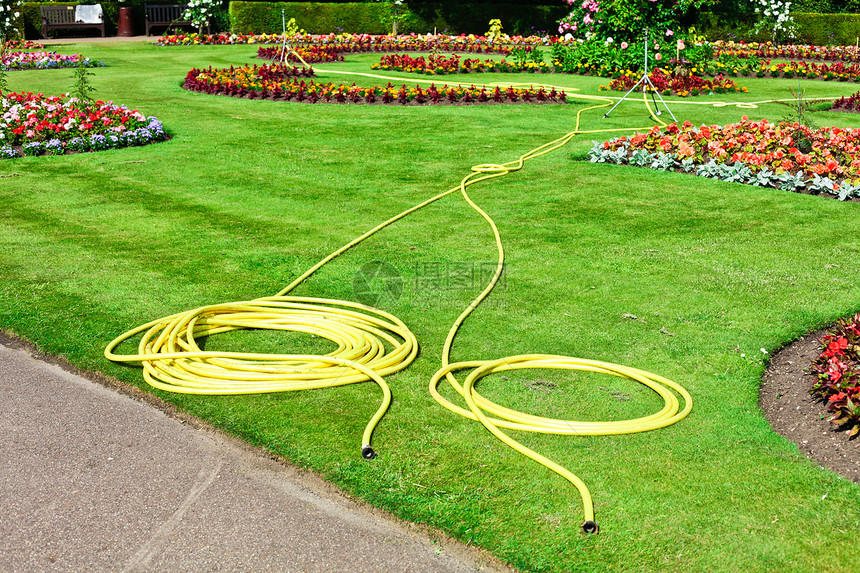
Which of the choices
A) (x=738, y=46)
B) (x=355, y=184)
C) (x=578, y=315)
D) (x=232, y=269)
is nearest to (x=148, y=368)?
(x=232, y=269)

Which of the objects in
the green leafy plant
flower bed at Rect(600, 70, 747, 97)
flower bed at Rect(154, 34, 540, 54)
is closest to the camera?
the green leafy plant

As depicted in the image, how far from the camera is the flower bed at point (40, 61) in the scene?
18.5 meters

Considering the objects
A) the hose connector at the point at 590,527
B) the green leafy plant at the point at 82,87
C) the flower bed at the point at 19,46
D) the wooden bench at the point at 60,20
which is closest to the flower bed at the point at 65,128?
the green leafy plant at the point at 82,87

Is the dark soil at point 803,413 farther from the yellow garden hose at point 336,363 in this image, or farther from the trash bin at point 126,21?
the trash bin at point 126,21

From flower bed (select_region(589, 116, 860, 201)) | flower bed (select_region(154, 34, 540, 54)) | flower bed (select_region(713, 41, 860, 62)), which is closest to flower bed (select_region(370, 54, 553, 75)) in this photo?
flower bed (select_region(154, 34, 540, 54))

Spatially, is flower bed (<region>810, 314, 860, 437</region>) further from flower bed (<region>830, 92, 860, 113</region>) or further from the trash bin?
the trash bin

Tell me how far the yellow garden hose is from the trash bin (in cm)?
2806

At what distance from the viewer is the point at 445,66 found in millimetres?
18297

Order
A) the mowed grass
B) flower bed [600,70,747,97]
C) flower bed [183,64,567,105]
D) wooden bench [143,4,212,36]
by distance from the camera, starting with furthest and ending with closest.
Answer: wooden bench [143,4,212,36]
flower bed [600,70,747,97]
flower bed [183,64,567,105]
the mowed grass

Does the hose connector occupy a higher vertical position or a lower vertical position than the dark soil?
lower

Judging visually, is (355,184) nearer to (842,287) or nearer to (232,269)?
(232,269)

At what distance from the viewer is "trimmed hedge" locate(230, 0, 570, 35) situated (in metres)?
27.9

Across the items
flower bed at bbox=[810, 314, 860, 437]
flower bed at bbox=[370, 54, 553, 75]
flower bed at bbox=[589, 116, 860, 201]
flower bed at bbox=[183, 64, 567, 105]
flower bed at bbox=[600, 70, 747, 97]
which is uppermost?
flower bed at bbox=[370, 54, 553, 75]

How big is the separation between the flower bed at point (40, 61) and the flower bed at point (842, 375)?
59.7 feet
